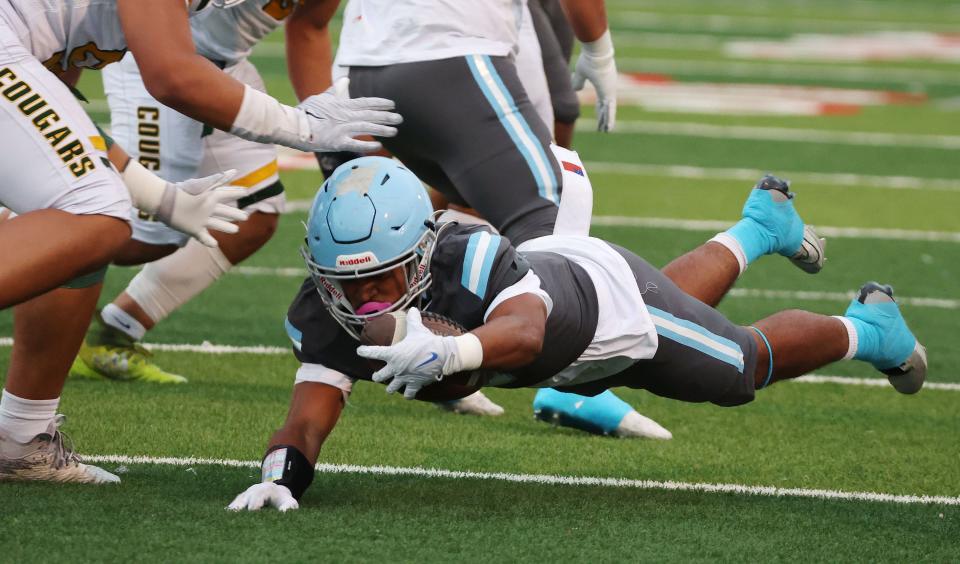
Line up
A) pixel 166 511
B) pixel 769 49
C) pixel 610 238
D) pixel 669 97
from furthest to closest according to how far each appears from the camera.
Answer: pixel 769 49 < pixel 669 97 < pixel 610 238 < pixel 166 511

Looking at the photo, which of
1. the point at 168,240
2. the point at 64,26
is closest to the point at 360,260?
the point at 64,26

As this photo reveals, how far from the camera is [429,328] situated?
304cm

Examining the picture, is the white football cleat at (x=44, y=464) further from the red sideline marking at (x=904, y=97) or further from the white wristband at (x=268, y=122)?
the red sideline marking at (x=904, y=97)

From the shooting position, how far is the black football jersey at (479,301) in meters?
3.17

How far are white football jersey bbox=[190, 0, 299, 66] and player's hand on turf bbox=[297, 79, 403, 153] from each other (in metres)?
0.96

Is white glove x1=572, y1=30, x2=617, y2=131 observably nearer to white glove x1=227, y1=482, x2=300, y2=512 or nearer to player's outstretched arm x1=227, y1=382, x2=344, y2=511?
player's outstretched arm x1=227, y1=382, x2=344, y2=511

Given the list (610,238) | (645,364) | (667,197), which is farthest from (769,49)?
(645,364)

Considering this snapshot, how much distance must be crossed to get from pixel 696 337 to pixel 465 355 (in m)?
0.78

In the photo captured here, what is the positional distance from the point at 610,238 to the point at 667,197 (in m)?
1.36

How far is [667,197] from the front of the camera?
8.31 metres

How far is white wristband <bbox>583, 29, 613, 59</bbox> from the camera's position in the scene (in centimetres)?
473

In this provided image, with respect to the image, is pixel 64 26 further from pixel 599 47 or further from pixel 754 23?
pixel 754 23

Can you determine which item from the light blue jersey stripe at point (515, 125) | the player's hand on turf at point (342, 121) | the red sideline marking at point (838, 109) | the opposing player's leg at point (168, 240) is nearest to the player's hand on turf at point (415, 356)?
the player's hand on turf at point (342, 121)

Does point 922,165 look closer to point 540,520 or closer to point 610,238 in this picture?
point 610,238
